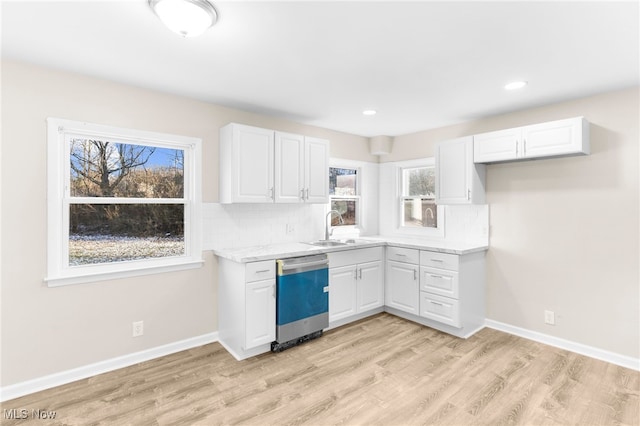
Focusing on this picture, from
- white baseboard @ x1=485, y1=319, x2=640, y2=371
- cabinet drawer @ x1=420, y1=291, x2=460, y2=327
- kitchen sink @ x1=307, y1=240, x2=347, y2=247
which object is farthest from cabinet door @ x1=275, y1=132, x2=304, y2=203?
white baseboard @ x1=485, y1=319, x2=640, y2=371

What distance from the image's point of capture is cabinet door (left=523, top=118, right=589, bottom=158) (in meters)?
2.85

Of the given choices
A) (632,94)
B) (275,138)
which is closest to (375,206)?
(275,138)

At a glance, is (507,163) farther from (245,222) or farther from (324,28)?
(245,222)

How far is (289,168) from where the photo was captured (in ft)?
11.6

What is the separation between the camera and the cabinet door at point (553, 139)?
2.85 meters

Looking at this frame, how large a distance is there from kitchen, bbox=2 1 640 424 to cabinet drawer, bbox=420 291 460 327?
652 mm

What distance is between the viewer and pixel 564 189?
3160 mm

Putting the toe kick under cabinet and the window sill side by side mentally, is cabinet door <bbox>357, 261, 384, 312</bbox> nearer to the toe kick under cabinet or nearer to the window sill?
the toe kick under cabinet

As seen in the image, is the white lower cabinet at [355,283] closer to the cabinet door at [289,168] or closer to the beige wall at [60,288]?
the cabinet door at [289,168]

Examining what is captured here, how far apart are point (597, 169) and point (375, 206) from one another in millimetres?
2648

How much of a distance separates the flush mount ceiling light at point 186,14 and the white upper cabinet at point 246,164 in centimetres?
140

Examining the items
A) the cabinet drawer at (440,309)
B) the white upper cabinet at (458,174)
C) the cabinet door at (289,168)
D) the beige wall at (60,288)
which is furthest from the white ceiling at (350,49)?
the cabinet drawer at (440,309)

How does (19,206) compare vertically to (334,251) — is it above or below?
above

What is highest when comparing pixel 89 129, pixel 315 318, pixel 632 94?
pixel 632 94
